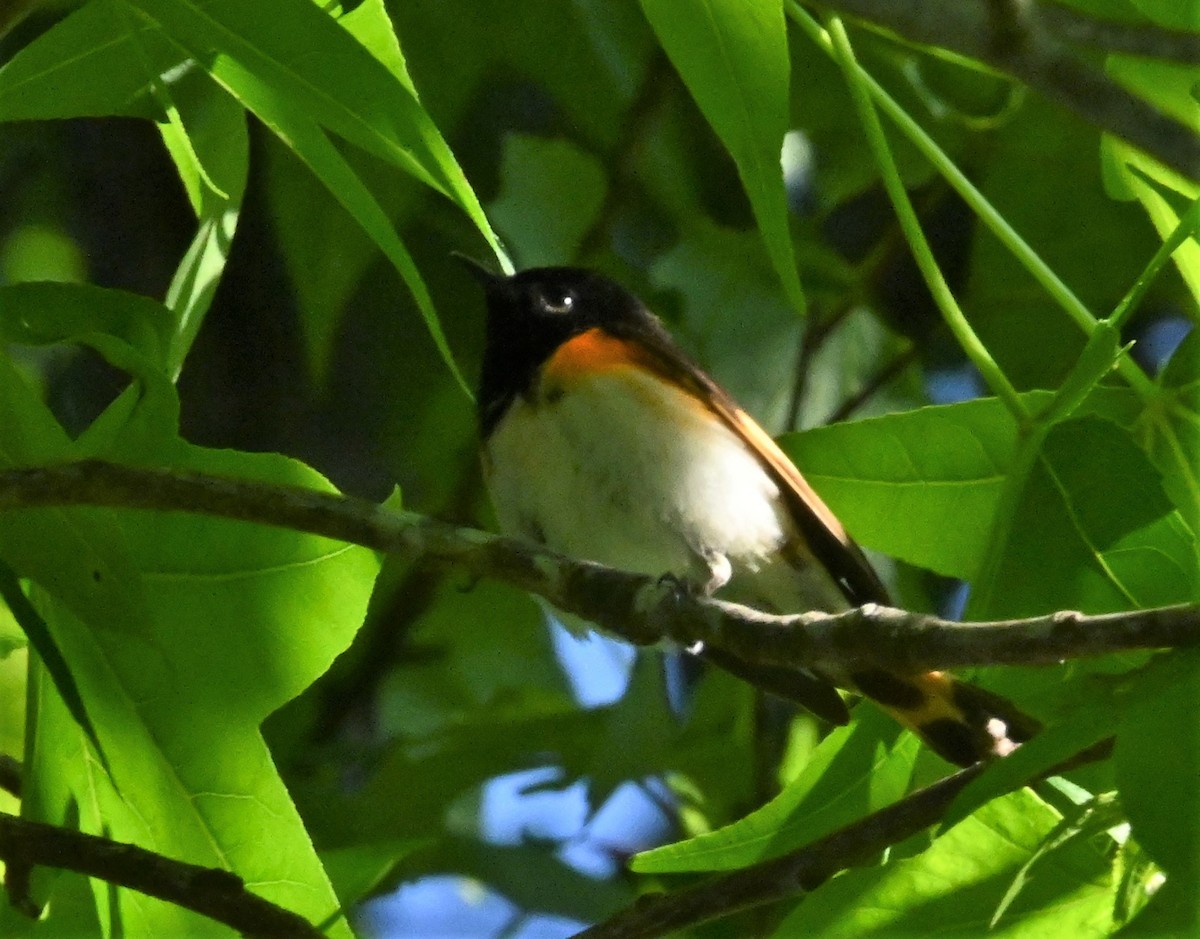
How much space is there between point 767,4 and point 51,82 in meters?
0.57

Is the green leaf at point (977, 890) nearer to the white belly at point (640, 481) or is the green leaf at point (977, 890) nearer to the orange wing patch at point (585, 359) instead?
the white belly at point (640, 481)

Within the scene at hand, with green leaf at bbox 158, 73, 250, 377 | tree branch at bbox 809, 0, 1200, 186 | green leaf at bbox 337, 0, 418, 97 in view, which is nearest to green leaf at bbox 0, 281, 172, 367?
green leaf at bbox 158, 73, 250, 377

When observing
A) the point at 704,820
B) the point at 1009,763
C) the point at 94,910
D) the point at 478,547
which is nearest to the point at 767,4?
the point at 478,547

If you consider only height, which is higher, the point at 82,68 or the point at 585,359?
the point at 82,68

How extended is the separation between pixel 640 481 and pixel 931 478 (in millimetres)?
449

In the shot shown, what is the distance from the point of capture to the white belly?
158 cm

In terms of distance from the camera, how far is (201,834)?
1104 millimetres

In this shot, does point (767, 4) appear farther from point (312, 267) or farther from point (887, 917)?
point (312, 267)

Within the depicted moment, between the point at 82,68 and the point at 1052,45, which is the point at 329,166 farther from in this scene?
the point at 1052,45

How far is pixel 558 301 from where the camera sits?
6.27 feet

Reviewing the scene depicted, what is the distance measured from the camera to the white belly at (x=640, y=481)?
5.18 feet

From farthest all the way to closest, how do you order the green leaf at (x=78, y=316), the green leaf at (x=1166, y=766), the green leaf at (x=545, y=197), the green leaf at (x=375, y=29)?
the green leaf at (x=545, y=197) < the green leaf at (x=375, y=29) < the green leaf at (x=78, y=316) < the green leaf at (x=1166, y=766)

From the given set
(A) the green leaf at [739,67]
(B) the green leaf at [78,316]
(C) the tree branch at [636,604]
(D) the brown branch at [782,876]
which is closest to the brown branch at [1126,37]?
(A) the green leaf at [739,67]

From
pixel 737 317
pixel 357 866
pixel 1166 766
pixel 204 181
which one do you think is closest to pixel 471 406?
pixel 737 317
